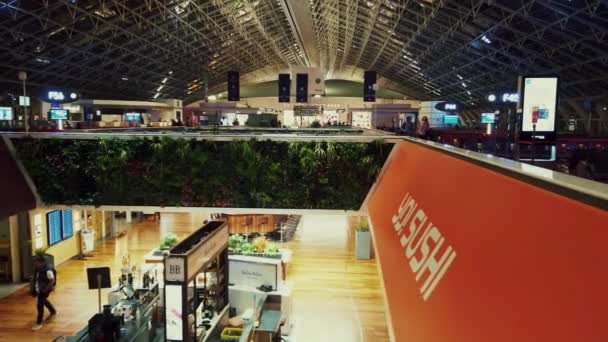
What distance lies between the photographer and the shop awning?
8055 mm

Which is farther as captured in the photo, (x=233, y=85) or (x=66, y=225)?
(x=233, y=85)

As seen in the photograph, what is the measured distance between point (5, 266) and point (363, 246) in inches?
385

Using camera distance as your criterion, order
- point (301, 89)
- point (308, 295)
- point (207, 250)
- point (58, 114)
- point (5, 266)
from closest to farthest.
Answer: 1. point (207, 250)
2. point (308, 295)
3. point (5, 266)
4. point (301, 89)
5. point (58, 114)

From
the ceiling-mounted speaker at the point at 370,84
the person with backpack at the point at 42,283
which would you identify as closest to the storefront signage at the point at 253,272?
the person with backpack at the point at 42,283

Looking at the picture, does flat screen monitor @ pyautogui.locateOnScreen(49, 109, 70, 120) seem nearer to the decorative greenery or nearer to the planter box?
the decorative greenery

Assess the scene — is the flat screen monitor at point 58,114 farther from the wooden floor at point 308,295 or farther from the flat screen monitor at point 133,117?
the wooden floor at point 308,295

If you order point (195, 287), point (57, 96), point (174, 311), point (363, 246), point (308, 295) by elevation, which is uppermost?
point (57, 96)

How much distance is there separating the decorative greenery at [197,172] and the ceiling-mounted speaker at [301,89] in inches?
402

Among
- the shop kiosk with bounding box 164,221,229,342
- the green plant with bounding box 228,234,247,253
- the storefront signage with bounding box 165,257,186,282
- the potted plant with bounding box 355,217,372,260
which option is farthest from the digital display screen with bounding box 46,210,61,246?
the potted plant with bounding box 355,217,372,260

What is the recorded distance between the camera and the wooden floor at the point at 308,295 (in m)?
8.83

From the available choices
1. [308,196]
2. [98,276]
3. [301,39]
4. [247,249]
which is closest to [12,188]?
[98,276]

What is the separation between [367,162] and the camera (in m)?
8.14

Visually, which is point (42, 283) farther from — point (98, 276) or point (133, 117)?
point (133, 117)

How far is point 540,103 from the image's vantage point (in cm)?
595
